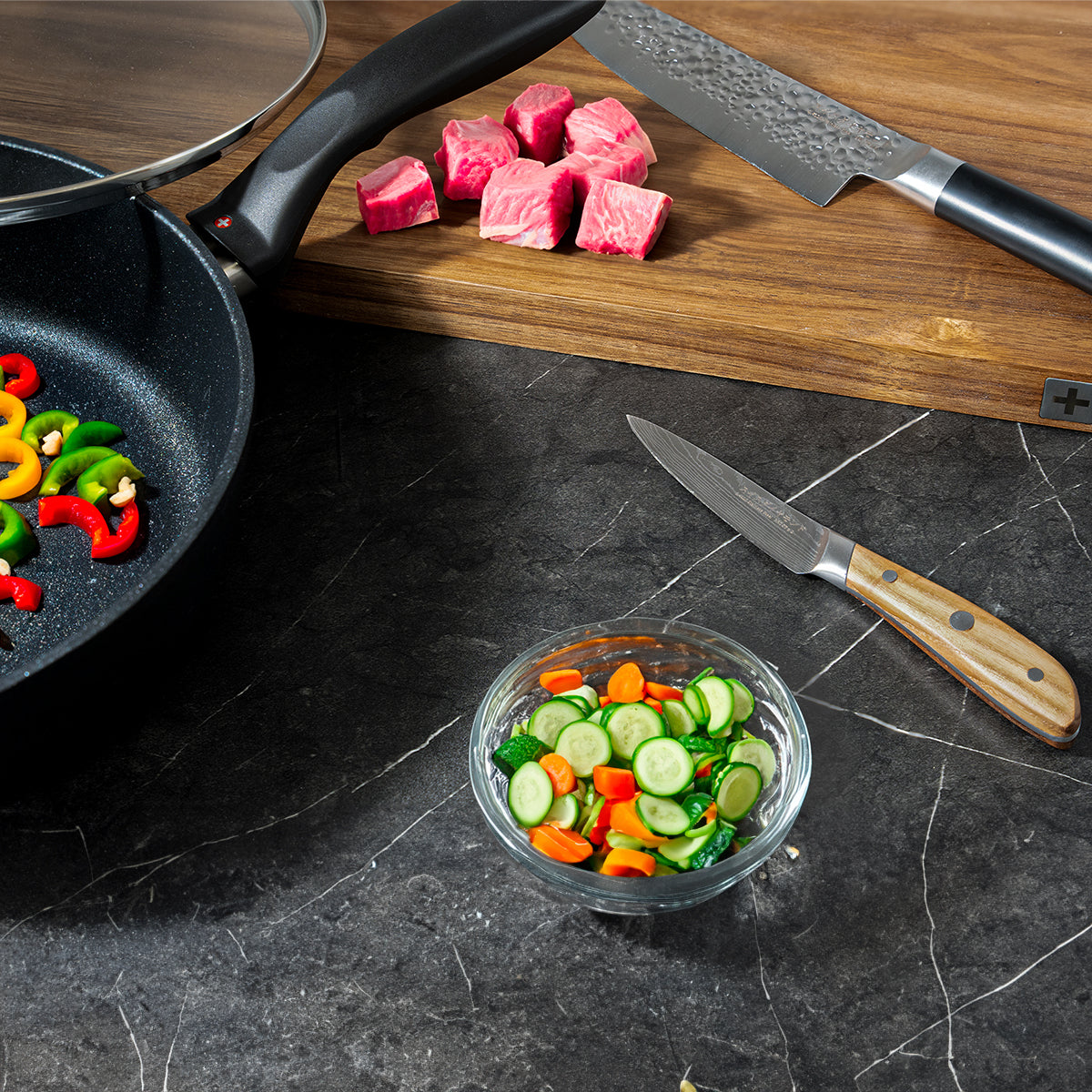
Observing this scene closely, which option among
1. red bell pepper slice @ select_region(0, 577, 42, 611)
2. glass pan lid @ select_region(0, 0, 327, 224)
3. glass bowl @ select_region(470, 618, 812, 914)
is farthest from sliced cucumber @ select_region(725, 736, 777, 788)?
glass pan lid @ select_region(0, 0, 327, 224)

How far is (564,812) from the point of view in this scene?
27.4 inches

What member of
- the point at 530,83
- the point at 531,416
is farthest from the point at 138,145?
the point at 530,83

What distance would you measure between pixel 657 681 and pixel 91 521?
491 millimetres

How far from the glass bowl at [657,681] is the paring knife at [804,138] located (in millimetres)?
560

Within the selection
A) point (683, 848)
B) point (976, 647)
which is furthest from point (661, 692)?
point (976, 647)

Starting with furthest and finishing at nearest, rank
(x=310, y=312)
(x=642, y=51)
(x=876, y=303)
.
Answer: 1. (x=642, y=51)
2. (x=310, y=312)
3. (x=876, y=303)

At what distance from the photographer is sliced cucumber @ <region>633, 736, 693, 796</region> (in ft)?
2.20

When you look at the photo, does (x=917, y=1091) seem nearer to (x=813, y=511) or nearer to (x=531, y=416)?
(x=813, y=511)

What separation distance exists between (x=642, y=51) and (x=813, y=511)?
67cm

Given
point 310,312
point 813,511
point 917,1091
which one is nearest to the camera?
point 917,1091

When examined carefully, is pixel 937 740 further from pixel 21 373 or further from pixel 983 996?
pixel 21 373

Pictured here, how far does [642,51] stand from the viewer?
1278 mm

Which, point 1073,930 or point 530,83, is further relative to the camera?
point 530,83

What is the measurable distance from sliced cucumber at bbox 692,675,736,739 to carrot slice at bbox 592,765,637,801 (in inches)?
2.9
